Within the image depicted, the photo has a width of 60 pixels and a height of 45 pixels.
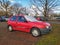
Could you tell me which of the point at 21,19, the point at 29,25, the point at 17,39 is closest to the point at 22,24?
the point at 21,19

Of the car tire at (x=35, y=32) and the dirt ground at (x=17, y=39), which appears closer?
the dirt ground at (x=17, y=39)

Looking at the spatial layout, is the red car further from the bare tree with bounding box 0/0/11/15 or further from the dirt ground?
the bare tree with bounding box 0/0/11/15

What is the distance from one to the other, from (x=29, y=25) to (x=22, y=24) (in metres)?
0.78

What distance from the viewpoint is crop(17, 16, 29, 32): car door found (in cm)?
1313

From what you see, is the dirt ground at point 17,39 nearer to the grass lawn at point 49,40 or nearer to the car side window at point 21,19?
the grass lawn at point 49,40

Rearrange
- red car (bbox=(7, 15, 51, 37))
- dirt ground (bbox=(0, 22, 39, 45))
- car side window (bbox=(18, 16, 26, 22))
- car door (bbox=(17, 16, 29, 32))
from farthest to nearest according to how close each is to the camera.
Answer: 1. car side window (bbox=(18, 16, 26, 22))
2. car door (bbox=(17, 16, 29, 32))
3. red car (bbox=(7, 15, 51, 37))
4. dirt ground (bbox=(0, 22, 39, 45))

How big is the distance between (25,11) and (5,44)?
61628mm

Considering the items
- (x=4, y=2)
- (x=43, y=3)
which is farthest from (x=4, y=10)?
(x=43, y=3)

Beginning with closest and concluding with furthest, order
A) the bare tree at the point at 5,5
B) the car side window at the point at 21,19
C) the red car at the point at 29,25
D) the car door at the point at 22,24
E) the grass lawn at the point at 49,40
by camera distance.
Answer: the grass lawn at the point at 49,40 → the red car at the point at 29,25 → the car door at the point at 22,24 → the car side window at the point at 21,19 → the bare tree at the point at 5,5

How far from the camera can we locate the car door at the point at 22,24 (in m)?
13.1

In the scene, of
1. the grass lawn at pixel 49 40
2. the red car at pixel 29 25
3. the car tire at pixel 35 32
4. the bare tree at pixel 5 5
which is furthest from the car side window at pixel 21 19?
the bare tree at pixel 5 5

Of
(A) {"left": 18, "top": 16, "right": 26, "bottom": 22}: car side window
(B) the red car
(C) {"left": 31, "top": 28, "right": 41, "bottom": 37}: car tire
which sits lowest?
(C) {"left": 31, "top": 28, "right": 41, "bottom": 37}: car tire

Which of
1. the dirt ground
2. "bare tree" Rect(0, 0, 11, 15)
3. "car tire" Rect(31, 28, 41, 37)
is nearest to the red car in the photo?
"car tire" Rect(31, 28, 41, 37)

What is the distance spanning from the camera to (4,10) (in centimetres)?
6100
